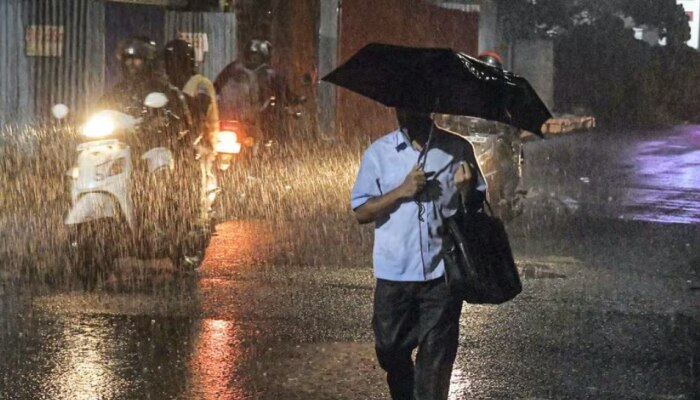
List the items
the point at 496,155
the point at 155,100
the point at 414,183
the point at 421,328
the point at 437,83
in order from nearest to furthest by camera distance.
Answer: the point at 414,183 < the point at 437,83 < the point at 421,328 < the point at 155,100 < the point at 496,155

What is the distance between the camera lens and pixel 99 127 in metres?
8.54

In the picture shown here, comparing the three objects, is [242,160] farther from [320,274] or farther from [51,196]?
[320,274]

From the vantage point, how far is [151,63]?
9.05 meters

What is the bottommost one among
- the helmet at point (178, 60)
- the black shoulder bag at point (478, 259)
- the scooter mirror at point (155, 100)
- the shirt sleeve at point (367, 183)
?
the black shoulder bag at point (478, 259)

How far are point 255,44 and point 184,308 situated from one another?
6.65 m

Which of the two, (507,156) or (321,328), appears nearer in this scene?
(321,328)

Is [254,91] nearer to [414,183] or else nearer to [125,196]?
[125,196]

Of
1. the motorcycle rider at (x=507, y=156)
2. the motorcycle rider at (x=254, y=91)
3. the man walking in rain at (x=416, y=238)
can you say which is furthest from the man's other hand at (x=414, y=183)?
the motorcycle rider at (x=254, y=91)

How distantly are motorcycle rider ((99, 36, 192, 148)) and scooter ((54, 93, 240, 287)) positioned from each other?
0.09m

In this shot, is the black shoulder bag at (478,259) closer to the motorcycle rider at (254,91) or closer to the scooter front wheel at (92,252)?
the scooter front wheel at (92,252)

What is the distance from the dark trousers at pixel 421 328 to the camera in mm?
4883

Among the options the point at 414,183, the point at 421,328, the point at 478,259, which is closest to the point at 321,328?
the point at 421,328

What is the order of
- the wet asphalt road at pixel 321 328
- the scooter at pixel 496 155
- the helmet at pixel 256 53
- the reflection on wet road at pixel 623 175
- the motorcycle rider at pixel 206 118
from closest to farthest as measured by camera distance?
the wet asphalt road at pixel 321 328 < the motorcycle rider at pixel 206 118 < the scooter at pixel 496 155 < the helmet at pixel 256 53 < the reflection on wet road at pixel 623 175

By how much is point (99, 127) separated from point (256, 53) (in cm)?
556
